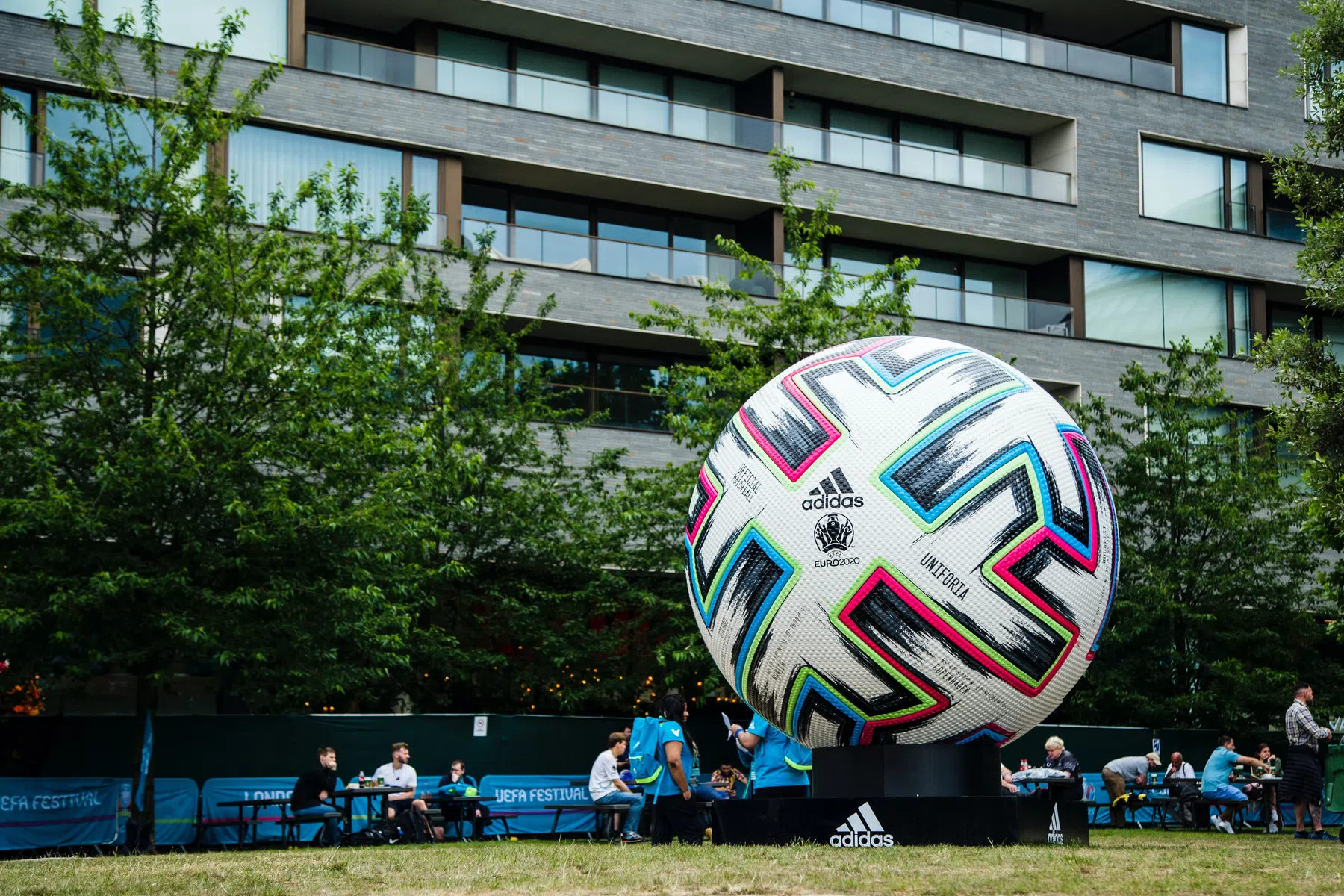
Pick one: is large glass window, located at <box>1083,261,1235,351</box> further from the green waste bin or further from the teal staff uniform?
the teal staff uniform

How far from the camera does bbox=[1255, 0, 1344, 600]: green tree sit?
16.6 metres

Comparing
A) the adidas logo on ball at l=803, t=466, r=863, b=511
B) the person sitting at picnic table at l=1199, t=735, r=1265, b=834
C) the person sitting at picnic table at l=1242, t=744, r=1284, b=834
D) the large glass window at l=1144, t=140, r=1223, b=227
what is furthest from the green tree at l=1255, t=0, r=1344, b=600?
the large glass window at l=1144, t=140, r=1223, b=227

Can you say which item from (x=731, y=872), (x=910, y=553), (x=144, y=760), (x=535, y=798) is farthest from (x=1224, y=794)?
(x=731, y=872)

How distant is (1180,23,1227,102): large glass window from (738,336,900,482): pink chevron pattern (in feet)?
101

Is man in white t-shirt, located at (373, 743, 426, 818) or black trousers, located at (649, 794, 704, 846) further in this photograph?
man in white t-shirt, located at (373, 743, 426, 818)

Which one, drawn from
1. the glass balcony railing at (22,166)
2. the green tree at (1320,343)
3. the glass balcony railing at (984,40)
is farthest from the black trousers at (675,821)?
the glass balcony railing at (984,40)

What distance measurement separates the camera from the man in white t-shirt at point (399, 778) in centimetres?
1938

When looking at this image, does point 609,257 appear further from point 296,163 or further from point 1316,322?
point 1316,322

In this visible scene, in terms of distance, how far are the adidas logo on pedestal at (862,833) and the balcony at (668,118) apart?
22.7 m

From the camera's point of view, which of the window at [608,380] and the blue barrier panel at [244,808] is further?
the window at [608,380]

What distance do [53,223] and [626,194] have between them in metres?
17.0

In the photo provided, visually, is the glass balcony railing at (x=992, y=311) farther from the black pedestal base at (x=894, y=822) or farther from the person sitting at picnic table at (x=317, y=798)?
the black pedestal base at (x=894, y=822)

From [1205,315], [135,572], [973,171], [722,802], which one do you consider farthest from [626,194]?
[722,802]

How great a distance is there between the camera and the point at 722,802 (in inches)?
448
